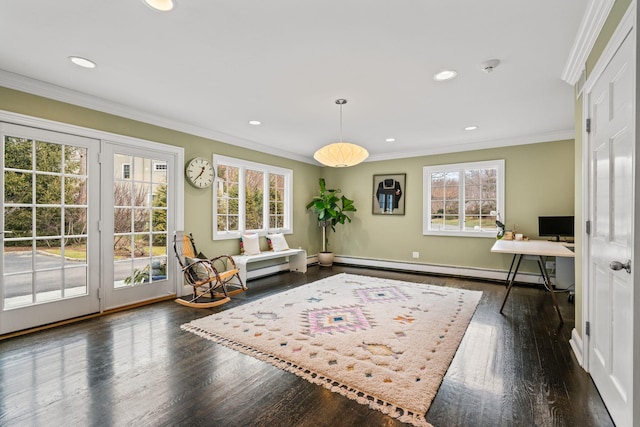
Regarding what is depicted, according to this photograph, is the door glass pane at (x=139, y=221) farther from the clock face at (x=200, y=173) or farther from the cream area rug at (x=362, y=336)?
the cream area rug at (x=362, y=336)

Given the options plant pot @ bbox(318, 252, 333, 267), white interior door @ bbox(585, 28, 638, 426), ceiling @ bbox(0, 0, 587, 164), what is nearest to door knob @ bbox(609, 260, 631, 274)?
white interior door @ bbox(585, 28, 638, 426)

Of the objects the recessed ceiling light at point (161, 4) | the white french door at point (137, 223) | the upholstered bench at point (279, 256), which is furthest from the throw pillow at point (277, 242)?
the recessed ceiling light at point (161, 4)

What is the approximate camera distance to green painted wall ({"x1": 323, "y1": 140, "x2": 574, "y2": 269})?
5156 millimetres

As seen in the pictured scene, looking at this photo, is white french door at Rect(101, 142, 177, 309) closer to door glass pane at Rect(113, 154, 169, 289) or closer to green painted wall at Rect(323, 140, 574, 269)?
door glass pane at Rect(113, 154, 169, 289)

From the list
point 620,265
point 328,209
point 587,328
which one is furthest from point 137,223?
point 587,328

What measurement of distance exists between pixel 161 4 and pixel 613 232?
121 inches

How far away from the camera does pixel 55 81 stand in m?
3.15

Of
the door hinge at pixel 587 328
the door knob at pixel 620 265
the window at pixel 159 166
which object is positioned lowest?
the door hinge at pixel 587 328

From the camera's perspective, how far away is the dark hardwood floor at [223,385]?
1.82m

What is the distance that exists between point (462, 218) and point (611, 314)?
4.21m

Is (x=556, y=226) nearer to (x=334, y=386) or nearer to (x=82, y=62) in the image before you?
(x=334, y=386)

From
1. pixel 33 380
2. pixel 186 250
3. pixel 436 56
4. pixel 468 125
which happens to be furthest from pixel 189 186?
pixel 468 125

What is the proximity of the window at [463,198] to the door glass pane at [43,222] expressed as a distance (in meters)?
5.61

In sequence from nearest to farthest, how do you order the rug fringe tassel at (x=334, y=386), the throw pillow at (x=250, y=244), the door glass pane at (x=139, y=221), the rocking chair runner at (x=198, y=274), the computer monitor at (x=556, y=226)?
the rug fringe tassel at (x=334, y=386) → the door glass pane at (x=139, y=221) → the rocking chair runner at (x=198, y=274) → the computer monitor at (x=556, y=226) → the throw pillow at (x=250, y=244)
